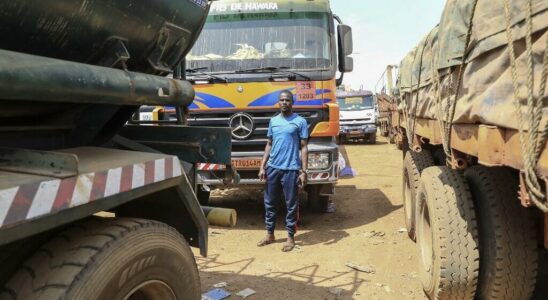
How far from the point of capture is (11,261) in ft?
5.71

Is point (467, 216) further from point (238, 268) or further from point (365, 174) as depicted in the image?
point (365, 174)

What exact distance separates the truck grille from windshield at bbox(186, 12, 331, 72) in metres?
0.55

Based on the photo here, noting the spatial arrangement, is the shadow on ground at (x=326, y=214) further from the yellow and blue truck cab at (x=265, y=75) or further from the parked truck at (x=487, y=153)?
the parked truck at (x=487, y=153)

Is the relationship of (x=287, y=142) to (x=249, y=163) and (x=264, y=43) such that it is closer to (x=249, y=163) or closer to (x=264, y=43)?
(x=249, y=163)

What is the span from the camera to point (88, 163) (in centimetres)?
183

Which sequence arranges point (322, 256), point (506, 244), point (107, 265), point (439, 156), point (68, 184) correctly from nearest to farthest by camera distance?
point (68, 184) < point (107, 265) < point (506, 244) < point (322, 256) < point (439, 156)

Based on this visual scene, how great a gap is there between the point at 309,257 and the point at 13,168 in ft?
11.6

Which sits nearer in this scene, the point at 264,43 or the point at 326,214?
the point at 264,43

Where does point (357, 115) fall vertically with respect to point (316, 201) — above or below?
above

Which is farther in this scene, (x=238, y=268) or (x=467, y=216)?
(x=238, y=268)

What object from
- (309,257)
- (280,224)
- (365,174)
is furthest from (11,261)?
(365,174)

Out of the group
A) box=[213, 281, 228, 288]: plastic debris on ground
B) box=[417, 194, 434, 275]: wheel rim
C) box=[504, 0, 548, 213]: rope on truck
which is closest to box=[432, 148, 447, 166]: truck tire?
box=[417, 194, 434, 275]: wheel rim

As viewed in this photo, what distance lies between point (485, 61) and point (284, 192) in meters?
3.07

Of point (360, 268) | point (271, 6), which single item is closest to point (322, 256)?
point (360, 268)
